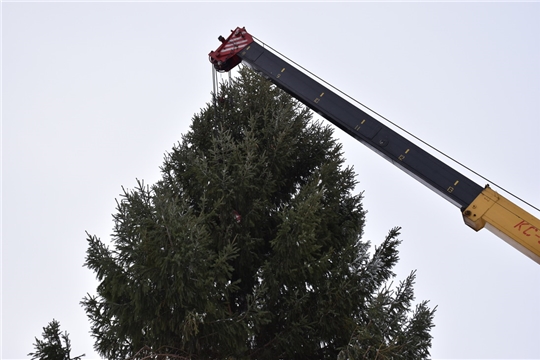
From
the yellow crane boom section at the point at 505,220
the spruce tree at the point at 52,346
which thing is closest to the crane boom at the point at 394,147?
the yellow crane boom section at the point at 505,220

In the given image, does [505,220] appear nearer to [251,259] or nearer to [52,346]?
[251,259]

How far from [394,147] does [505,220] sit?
7.14 ft

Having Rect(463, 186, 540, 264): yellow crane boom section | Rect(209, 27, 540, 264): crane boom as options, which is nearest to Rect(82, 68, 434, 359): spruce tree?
Rect(209, 27, 540, 264): crane boom

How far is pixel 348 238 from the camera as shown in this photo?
36.3 ft

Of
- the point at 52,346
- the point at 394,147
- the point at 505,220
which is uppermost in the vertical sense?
the point at 394,147

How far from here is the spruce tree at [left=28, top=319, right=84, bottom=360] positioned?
10198mm

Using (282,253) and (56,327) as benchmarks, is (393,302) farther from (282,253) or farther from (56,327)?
(56,327)

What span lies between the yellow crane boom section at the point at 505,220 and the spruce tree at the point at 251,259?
1.43 m

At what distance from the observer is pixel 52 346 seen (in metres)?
10.2

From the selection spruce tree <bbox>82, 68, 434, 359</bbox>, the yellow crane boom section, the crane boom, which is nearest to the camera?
spruce tree <bbox>82, 68, 434, 359</bbox>

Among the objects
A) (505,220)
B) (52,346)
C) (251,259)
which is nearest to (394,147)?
(505,220)

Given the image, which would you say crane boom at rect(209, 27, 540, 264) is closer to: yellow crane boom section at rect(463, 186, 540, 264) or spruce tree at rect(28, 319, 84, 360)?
yellow crane boom section at rect(463, 186, 540, 264)

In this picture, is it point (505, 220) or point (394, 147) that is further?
point (394, 147)

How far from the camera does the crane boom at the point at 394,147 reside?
10.9m
